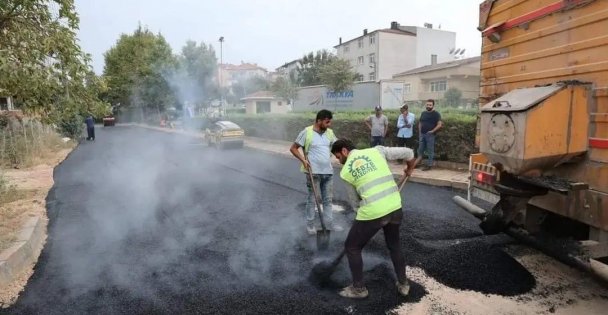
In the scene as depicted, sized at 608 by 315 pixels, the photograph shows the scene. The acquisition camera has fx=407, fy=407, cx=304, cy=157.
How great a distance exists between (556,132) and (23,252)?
5127 millimetres

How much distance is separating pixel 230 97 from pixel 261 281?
68864 millimetres

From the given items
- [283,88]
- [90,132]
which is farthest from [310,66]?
[90,132]

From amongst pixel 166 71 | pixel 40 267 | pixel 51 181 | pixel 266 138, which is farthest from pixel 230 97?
pixel 40 267

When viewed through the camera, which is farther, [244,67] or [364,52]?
[244,67]

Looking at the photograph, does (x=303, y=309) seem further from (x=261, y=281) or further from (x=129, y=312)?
(x=129, y=312)

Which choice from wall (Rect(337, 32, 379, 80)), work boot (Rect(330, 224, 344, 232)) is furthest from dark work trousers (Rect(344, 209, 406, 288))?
wall (Rect(337, 32, 379, 80))

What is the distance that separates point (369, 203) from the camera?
3.16m

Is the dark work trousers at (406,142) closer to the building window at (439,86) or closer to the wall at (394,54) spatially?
the building window at (439,86)

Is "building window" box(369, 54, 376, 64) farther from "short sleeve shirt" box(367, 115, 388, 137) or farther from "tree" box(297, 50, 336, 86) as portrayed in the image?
"short sleeve shirt" box(367, 115, 388, 137)

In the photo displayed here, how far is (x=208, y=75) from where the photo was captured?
34.9 meters

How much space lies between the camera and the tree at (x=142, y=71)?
3706cm

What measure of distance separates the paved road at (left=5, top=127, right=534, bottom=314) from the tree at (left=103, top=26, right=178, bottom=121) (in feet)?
88.8

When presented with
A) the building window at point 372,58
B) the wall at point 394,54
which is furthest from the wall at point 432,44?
the building window at point 372,58

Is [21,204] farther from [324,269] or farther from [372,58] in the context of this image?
[372,58]
